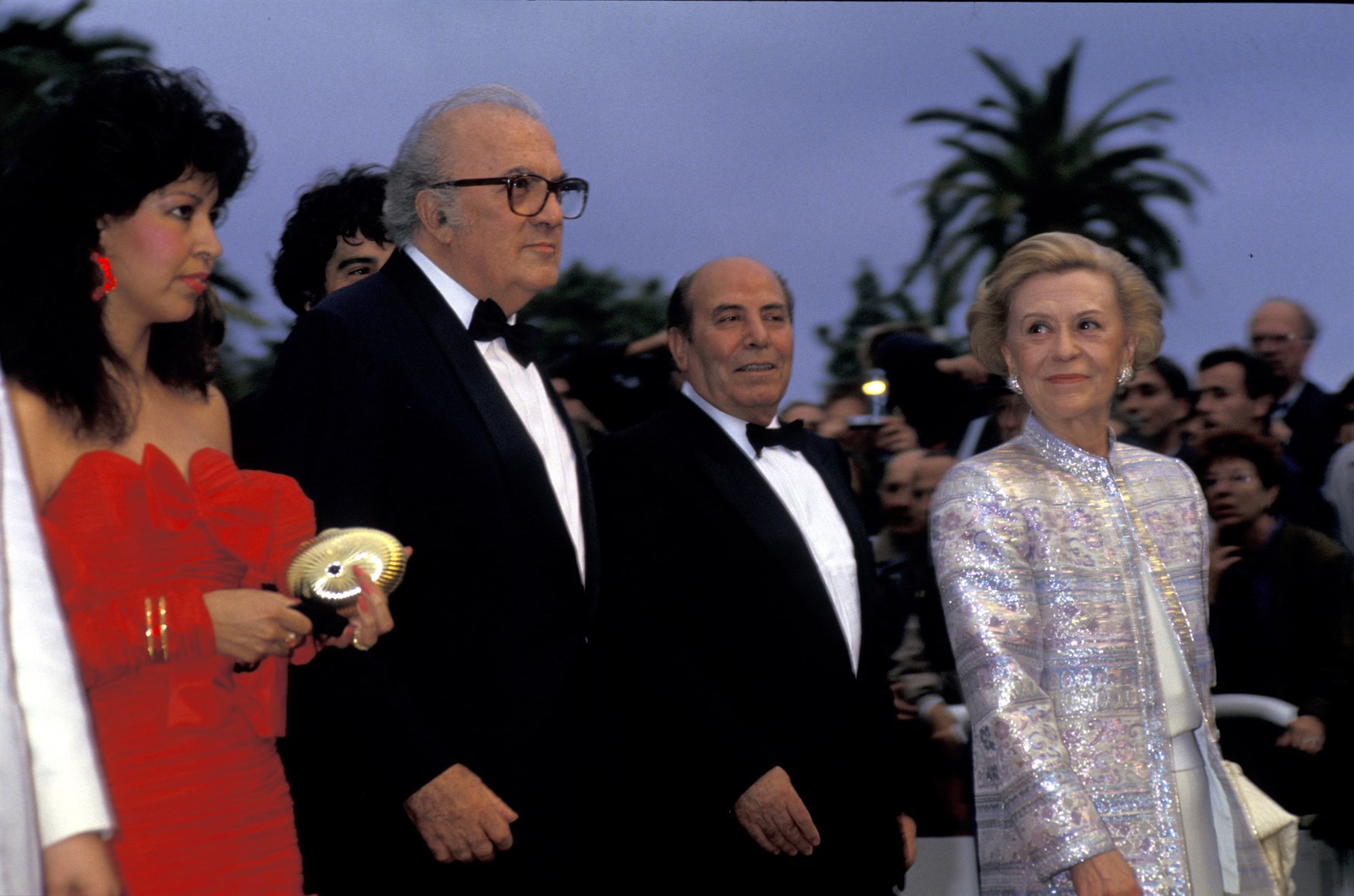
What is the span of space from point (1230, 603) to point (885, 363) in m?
1.61

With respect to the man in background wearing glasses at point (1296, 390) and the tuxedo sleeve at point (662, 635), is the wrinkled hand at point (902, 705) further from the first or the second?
the man in background wearing glasses at point (1296, 390)

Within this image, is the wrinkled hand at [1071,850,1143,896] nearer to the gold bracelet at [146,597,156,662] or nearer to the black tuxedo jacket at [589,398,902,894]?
the black tuxedo jacket at [589,398,902,894]

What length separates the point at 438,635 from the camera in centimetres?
264

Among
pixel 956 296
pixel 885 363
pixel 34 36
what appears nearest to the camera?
pixel 885 363

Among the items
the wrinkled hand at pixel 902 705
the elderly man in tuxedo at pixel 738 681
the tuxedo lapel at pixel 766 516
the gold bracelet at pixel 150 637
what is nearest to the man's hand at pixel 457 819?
the gold bracelet at pixel 150 637

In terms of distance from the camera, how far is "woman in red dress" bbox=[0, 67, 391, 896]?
7.28 ft

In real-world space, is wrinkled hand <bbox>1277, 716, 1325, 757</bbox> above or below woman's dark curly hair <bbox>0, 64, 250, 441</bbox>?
below

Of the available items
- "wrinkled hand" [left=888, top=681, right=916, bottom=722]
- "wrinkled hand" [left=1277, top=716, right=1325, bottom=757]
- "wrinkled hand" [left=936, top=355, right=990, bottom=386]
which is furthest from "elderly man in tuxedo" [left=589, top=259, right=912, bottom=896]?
"wrinkled hand" [left=936, top=355, right=990, bottom=386]

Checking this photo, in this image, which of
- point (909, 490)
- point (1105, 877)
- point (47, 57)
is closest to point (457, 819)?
point (1105, 877)

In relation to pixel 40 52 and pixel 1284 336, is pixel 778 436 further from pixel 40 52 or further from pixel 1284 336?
pixel 40 52

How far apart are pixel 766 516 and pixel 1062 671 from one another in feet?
2.89

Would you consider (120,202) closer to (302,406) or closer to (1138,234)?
(302,406)

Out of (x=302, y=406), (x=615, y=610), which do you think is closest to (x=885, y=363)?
(x=615, y=610)

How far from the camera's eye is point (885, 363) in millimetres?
5602
